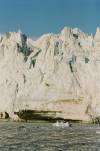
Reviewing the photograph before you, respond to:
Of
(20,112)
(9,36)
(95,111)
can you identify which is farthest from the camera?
(9,36)

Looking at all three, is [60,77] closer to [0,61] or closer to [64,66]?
[64,66]

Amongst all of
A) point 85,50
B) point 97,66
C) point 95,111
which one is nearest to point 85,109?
point 95,111

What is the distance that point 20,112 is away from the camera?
94938 mm

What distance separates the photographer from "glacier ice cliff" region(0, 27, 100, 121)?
91.8m

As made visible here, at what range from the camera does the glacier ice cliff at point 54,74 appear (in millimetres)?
91812

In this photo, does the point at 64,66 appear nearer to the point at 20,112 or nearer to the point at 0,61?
the point at 20,112

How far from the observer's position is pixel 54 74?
320ft

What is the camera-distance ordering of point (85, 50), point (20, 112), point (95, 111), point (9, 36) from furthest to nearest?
point (9, 36) → point (85, 50) → point (20, 112) → point (95, 111)

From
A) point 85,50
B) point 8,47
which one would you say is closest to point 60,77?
point 85,50

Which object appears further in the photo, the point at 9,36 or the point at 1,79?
the point at 9,36

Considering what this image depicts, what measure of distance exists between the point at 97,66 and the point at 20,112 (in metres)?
17.3

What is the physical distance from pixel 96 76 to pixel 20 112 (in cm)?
1626

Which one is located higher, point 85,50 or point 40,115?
point 85,50

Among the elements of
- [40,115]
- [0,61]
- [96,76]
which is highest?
[0,61]
